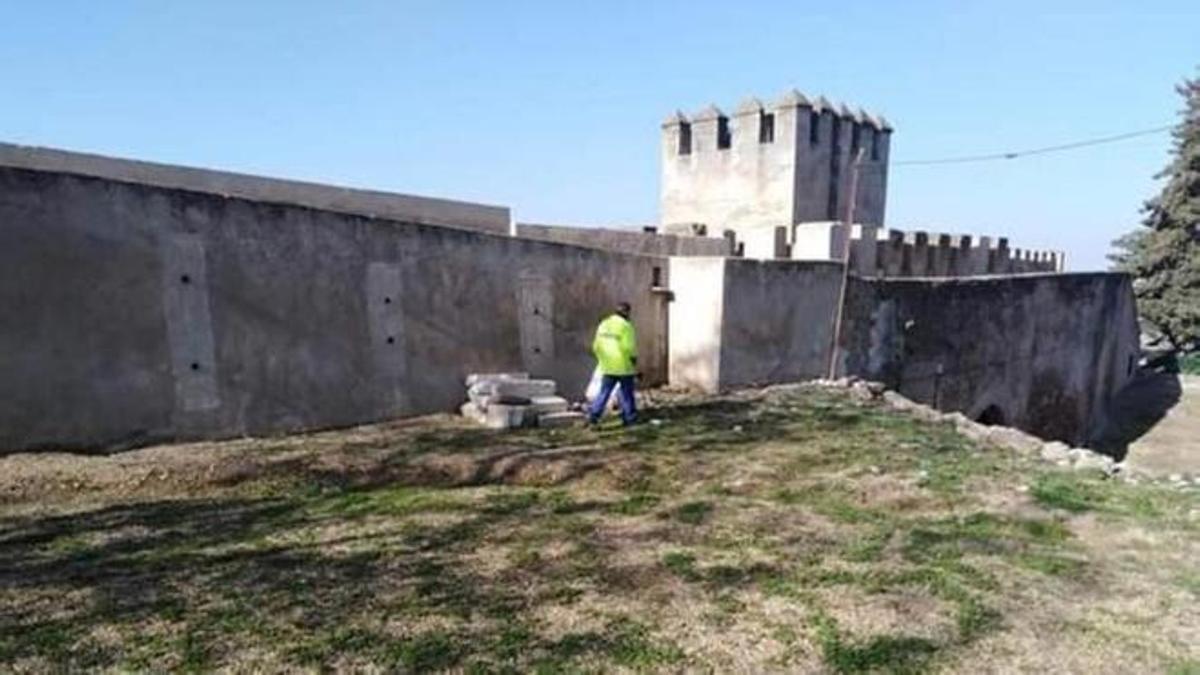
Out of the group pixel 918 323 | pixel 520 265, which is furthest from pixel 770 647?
pixel 918 323

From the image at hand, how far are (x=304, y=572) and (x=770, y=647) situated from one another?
2.30 m

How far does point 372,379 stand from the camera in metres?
7.91

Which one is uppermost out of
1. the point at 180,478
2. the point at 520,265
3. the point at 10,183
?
the point at 10,183

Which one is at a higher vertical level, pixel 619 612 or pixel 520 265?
pixel 520 265

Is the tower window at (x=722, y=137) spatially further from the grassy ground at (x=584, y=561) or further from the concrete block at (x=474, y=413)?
the grassy ground at (x=584, y=561)

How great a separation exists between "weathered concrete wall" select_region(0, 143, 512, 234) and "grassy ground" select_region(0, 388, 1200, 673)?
101 inches

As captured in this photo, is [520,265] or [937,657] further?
[520,265]

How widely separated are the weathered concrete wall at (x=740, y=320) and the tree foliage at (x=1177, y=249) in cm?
2236

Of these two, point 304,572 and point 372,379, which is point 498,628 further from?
point 372,379

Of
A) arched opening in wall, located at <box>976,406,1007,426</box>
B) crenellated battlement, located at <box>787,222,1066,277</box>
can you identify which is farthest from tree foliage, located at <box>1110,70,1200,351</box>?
arched opening in wall, located at <box>976,406,1007,426</box>

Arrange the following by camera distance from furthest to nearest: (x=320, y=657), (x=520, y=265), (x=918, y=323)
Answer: (x=918, y=323) → (x=520, y=265) → (x=320, y=657)

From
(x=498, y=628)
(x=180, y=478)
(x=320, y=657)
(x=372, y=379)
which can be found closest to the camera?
(x=320, y=657)

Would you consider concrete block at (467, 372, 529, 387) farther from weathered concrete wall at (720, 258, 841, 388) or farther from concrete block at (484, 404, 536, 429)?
weathered concrete wall at (720, 258, 841, 388)

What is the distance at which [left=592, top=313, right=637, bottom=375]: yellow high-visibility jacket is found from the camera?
7.99m
